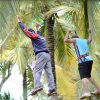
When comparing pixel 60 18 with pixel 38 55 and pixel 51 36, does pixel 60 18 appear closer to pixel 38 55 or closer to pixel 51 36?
pixel 51 36

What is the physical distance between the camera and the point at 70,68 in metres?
15.6

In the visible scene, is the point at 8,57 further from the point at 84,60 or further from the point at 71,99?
the point at 84,60

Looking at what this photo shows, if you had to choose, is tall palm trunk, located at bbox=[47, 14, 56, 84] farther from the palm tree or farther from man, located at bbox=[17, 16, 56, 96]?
man, located at bbox=[17, 16, 56, 96]

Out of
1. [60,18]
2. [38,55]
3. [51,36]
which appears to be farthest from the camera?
[60,18]

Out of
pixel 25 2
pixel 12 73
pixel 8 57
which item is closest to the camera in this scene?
pixel 25 2

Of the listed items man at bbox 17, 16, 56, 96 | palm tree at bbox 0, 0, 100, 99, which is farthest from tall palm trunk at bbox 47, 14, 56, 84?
man at bbox 17, 16, 56, 96

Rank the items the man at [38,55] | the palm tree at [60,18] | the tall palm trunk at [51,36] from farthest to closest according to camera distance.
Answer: the tall palm trunk at [51,36]
the palm tree at [60,18]
the man at [38,55]

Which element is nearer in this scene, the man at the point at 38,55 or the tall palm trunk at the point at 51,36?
the man at the point at 38,55

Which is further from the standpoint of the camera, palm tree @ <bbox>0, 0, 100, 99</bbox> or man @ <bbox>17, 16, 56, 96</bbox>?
palm tree @ <bbox>0, 0, 100, 99</bbox>

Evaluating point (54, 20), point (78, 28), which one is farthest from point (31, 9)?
point (78, 28)

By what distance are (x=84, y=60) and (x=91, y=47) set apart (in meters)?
2.77

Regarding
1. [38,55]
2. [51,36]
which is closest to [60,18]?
[51,36]

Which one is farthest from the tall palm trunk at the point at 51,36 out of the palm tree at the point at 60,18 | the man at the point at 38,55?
the man at the point at 38,55

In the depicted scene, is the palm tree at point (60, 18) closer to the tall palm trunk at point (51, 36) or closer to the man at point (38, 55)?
the tall palm trunk at point (51, 36)
